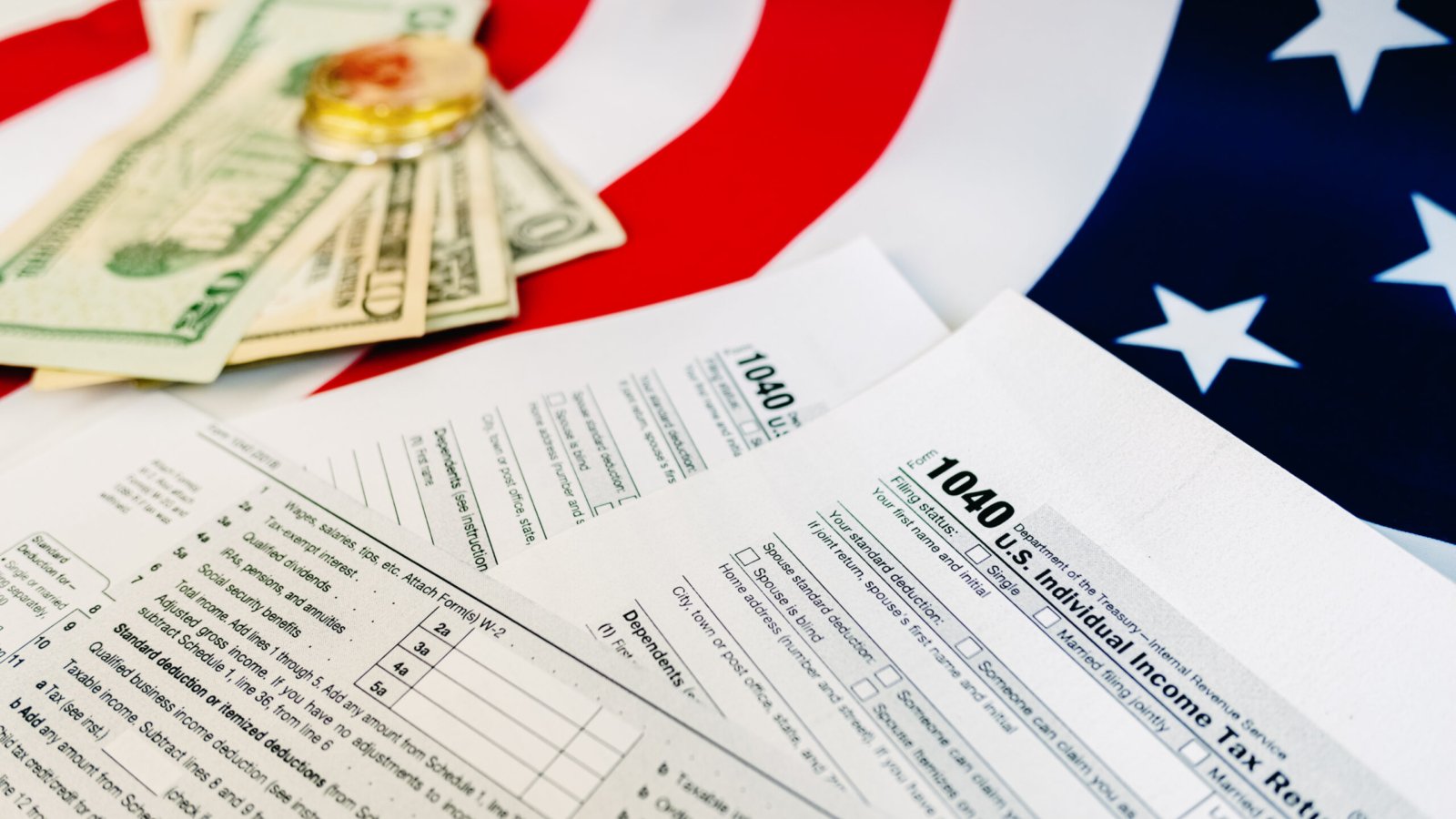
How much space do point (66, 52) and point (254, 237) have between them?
35 centimetres

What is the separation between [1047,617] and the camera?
16.6 inches

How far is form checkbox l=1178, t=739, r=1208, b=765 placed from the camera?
371mm

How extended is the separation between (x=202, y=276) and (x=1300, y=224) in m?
0.69

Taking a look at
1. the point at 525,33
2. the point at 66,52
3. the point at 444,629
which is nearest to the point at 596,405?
the point at 444,629

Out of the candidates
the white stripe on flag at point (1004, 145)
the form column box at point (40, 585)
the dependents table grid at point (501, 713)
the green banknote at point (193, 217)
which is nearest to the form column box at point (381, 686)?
the dependents table grid at point (501, 713)

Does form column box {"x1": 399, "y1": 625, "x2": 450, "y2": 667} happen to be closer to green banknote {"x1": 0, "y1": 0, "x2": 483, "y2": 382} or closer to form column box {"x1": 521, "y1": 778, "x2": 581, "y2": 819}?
form column box {"x1": 521, "y1": 778, "x2": 581, "y2": 819}

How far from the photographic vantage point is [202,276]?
0.65 meters

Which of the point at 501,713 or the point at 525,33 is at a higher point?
the point at 525,33

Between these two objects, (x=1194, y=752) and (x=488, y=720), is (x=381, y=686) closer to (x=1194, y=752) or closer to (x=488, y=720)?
(x=488, y=720)

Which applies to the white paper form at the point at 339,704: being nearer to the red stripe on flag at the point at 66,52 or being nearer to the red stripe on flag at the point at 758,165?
the red stripe on flag at the point at 758,165

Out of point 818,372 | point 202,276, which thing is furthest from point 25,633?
point 818,372

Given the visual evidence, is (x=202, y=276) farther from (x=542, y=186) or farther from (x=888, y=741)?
(x=888, y=741)

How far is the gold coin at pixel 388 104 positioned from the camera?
758 mm

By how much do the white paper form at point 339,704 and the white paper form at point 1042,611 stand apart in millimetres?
24
